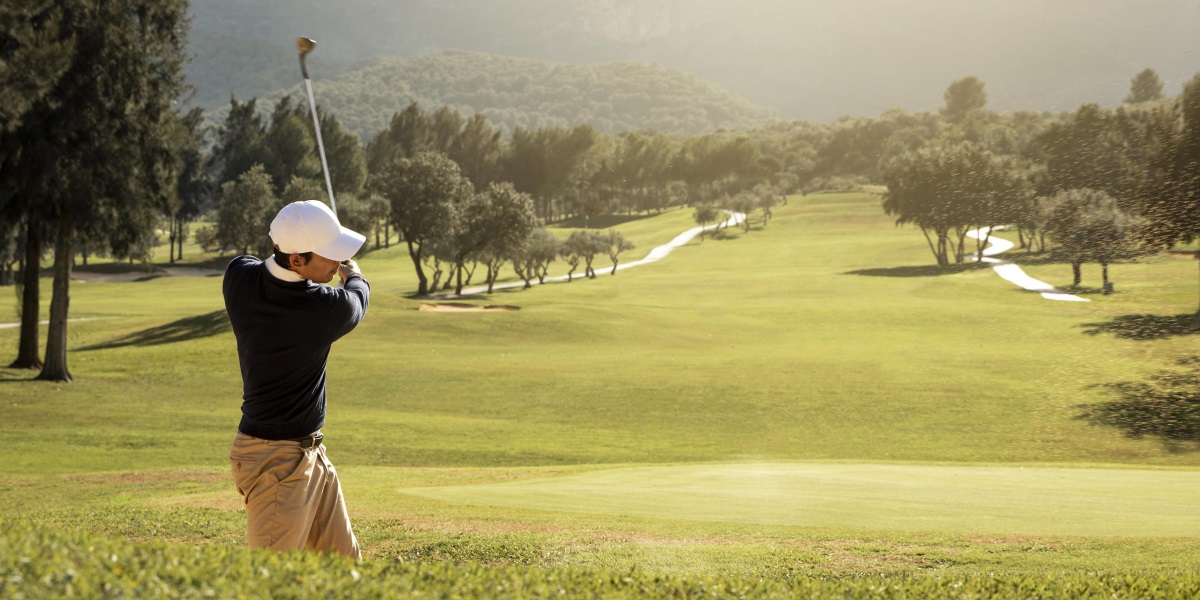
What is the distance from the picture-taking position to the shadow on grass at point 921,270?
84.3 meters

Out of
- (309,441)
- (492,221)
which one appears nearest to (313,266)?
(309,441)

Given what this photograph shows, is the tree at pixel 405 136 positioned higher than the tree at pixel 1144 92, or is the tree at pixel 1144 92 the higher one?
the tree at pixel 405 136

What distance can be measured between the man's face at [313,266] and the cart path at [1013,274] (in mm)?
64883

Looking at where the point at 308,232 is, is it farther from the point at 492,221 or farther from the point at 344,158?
the point at 344,158

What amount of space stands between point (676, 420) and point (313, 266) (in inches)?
1027

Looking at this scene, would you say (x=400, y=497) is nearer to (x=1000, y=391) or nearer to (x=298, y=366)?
(x=298, y=366)

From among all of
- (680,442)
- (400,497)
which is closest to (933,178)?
(680,442)

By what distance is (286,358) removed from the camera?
696 cm

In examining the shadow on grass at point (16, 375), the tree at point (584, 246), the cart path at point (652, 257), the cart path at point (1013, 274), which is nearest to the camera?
the shadow on grass at point (16, 375)

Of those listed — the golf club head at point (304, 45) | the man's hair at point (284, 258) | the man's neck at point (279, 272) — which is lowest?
the man's neck at point (279, 272)

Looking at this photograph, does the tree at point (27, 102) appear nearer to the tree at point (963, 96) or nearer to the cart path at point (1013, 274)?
the cart path at point (1013, 274)

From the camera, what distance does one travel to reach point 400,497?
17.5 m

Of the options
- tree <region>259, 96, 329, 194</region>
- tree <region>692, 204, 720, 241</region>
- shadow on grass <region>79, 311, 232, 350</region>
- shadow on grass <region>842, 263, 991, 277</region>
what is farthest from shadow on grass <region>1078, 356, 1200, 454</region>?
tree <region>259, 96, 329, 194</region>

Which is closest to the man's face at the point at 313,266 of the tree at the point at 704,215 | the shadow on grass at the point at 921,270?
the shadow on grass at the point at 921,270
